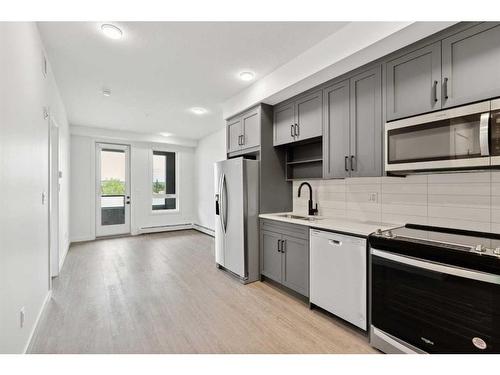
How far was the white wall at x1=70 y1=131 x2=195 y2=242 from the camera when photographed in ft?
18.9

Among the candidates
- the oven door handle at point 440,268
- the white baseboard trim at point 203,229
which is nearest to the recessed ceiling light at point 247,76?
the oven door handle at point 440,268

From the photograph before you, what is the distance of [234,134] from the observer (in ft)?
13.1

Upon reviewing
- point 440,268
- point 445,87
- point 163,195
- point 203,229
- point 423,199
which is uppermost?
point 445,87

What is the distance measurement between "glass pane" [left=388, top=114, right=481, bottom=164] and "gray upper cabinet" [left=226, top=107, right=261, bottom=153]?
1860 millimetres

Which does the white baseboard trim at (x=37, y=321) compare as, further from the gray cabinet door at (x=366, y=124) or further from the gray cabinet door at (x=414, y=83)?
the gray cabinet door at (x=414, y=83)

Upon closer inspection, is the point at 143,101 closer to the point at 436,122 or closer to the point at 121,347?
the point at 121,347

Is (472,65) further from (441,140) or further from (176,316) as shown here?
(176,316)

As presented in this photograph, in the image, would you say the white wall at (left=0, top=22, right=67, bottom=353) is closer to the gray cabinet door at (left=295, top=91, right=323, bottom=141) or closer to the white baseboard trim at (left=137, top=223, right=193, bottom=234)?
the gray cabinet door at (left=295, top=91, right=323, bottom=141)

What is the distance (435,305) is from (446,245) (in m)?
0.41

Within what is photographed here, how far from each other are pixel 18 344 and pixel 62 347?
0.36 metres

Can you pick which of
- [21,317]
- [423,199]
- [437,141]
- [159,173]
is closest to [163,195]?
[159,173]

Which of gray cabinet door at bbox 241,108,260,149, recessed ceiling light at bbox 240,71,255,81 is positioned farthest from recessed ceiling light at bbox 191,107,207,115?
recessed ceiling light at bbox 240,71,255,81

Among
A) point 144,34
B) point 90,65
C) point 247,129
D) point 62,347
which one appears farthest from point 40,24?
point 62,347

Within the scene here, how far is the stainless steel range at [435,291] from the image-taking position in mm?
1401
